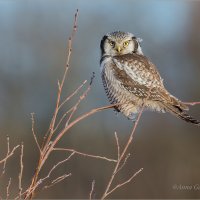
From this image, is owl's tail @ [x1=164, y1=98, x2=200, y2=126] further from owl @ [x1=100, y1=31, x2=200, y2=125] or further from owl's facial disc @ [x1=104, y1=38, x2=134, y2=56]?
owl's facial disc @ [x1=104, y1=38, x2=134, y2=56]

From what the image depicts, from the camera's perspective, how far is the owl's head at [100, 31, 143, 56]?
4895 millimetres

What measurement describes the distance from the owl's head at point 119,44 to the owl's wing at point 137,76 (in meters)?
0.20

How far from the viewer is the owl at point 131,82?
4.45 meters

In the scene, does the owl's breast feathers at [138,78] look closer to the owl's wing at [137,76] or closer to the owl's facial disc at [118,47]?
the owl's wing at [137,76]

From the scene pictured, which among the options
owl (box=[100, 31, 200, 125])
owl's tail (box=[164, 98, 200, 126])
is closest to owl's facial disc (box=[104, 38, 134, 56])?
owl (box=[100, 31, 200, 125])

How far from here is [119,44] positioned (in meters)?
4.88

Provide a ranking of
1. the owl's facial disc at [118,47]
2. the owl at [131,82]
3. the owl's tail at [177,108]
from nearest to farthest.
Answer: the owl's tail at [177,108] < the owl at [131,82] < the owl's facial disc at [118,47]

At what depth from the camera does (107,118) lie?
17.5m

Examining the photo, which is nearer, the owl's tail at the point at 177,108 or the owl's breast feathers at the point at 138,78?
the owl's tail at the point at 177,108

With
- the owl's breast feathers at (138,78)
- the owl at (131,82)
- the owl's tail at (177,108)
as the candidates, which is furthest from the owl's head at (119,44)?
the owl's tail at (177,108)

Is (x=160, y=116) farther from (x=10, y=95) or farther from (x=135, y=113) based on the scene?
(x=135, y=113)

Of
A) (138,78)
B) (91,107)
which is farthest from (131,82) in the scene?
(91,107)

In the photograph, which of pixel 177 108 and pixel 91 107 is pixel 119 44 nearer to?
pixel 177 108

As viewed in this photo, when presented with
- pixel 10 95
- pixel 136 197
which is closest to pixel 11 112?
Result: pixel 10 95
